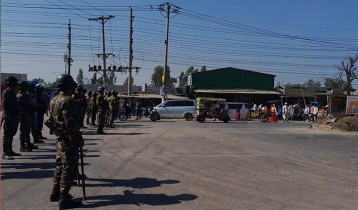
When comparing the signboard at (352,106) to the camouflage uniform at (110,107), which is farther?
the signboard at (352,106)

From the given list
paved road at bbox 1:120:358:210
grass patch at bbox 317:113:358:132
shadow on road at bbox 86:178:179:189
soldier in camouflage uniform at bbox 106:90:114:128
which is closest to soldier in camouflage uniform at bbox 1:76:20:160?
paved road at bbox 1:120:358:210

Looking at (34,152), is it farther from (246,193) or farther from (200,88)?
(200,88)

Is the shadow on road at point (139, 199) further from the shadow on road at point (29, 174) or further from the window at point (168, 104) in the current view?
the window at point (168, 104)

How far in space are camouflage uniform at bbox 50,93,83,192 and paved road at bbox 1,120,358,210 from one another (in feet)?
1.73

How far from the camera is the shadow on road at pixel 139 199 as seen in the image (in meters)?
4.84

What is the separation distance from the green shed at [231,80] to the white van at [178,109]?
52.3ft

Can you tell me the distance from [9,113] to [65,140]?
368 cm

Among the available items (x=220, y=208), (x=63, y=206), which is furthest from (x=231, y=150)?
(x=63, y=206)

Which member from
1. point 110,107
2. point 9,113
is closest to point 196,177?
point 9,113

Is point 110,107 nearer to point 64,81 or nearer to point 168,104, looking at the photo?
point 168,104

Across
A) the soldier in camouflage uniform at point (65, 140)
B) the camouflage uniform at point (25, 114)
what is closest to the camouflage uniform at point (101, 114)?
the camouflage uniform at point (25, 114)

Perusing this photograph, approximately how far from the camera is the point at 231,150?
9.88 metres

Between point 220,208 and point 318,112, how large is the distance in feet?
85.5

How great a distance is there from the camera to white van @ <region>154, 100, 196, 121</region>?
24.7 m
